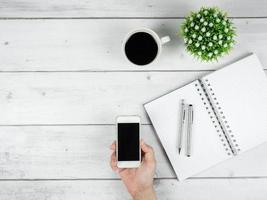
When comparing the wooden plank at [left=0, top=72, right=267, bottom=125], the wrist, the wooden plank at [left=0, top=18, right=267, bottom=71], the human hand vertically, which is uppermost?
the wooden plank at [left=0, top=18, right=267, bottom=71]

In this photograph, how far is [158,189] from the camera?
967 mm

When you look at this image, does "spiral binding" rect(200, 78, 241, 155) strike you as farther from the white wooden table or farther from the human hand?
the human hand

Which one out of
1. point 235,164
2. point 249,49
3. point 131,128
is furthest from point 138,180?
point 249,49

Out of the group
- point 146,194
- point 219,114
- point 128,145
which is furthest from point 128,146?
point 219,114

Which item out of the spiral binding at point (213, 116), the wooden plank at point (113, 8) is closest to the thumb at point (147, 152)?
the spiral binding at point (213, 116)

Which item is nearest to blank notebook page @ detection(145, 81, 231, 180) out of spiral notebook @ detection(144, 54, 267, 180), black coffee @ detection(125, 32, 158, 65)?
spiral notebook @ detection(144, 54, 267, 180)

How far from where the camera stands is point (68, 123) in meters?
0.96

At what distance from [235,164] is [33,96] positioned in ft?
1.70

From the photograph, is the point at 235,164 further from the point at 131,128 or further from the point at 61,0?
the point at 61,0

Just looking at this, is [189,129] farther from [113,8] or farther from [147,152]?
[113,8]

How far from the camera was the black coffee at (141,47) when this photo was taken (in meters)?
0.87

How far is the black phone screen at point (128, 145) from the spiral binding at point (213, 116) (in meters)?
0.19

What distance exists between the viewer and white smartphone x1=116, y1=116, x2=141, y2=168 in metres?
0.88

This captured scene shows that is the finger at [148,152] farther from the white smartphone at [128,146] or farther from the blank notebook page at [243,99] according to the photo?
the blank notebook page at [243,99]
